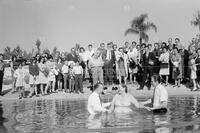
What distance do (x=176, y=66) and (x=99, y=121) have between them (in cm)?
1152

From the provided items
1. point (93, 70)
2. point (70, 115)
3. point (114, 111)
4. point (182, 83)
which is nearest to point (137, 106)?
point (114, 111)

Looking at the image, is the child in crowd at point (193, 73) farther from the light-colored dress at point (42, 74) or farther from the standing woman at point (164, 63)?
the light-colored dress at point (42, 74)

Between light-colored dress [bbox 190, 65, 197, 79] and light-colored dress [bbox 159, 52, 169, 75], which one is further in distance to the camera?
light-colored dress [bbox 190, 65, 197, 79]

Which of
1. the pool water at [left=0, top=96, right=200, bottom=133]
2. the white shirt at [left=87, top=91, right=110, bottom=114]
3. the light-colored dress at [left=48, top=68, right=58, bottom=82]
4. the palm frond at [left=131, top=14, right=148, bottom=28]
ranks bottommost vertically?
the pool water at [left=0, top=96, right=200, bottom=133]

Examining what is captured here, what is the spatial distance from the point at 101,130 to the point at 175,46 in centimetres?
1370

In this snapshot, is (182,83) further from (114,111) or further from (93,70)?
(114,111)

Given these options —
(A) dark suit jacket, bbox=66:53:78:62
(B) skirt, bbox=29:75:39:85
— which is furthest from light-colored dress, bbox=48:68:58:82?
(A) dark suit jacket, bbox=66:53:78:62

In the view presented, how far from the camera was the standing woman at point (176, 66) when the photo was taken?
79.7ft

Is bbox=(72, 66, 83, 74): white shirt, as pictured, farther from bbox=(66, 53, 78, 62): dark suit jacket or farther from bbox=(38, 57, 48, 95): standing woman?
bbox=(38, 57, 48, 95): standing woman

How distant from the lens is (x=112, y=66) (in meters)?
25.2

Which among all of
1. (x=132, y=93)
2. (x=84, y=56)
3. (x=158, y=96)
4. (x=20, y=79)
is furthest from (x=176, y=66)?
(x=158, y=96)

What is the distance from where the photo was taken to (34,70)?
24391mm

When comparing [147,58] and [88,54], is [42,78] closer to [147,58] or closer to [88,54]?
[88,54]

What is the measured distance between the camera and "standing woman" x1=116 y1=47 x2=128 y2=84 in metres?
24.4
